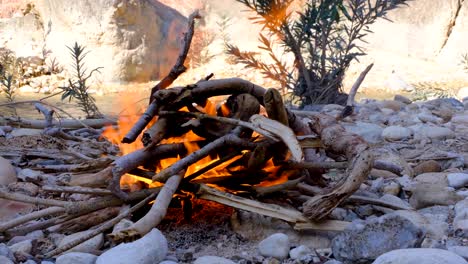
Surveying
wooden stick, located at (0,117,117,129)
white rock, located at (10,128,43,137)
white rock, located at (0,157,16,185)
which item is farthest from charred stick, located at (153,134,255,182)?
white rock, located at (10,128,43,137)

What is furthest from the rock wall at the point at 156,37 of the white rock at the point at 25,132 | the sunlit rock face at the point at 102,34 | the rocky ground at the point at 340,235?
the rocky ground at the point at 340,235

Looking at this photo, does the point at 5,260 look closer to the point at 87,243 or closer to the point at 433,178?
the point at 87,243

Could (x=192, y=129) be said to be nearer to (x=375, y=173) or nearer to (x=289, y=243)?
(x=289, y=243)

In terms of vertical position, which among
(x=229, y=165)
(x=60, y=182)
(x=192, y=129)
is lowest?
(x=60, y=182)

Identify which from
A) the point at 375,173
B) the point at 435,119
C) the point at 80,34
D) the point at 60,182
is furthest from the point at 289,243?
the point at 80,34

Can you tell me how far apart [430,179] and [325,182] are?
1.84 ft

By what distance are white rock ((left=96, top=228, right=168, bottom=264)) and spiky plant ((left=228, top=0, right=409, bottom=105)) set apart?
2.76 meters

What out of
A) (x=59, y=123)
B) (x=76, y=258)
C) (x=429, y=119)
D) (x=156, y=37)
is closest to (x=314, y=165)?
(x=76, y=258)

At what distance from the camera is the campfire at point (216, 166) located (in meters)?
1.90

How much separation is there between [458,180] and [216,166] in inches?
45.1

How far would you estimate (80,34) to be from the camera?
41.7ft

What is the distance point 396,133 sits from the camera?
361 centimetres

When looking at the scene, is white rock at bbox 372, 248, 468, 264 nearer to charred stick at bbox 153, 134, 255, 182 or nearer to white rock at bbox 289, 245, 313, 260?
white rock at bbox 289, 245, 313, 260

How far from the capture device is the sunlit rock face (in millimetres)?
12469
